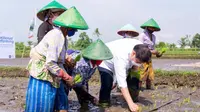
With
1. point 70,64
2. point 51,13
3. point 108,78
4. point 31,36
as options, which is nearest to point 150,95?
point 108,78

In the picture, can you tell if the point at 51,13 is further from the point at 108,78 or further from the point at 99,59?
the point at 108,78

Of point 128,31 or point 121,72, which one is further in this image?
point 128,31

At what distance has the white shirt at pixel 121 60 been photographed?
4.26 metres

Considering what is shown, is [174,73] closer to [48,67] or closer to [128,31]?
[128,31]

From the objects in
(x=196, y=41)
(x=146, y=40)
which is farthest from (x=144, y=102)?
(x=196, y=41)

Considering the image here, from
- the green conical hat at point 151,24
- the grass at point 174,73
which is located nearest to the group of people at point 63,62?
the green conical hat at point 151,24

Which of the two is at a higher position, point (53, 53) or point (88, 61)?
point (53, 53)

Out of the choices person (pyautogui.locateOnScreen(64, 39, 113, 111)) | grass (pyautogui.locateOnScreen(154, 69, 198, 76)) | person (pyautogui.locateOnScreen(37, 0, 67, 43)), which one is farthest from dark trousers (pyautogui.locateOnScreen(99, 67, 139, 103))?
grass (pyautogui.locateOnScreen(154, 69, 198, 76))

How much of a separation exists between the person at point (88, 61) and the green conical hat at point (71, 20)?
744mm

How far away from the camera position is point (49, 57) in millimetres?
3295

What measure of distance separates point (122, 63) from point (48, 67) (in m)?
1.32

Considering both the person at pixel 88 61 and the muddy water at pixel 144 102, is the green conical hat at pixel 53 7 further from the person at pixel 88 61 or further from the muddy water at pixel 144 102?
the muddy water at pixel 144 102

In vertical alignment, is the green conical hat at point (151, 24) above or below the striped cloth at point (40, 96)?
above

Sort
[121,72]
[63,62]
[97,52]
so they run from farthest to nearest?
1. [97,52]
2. [121,72]
3. [63,62]
